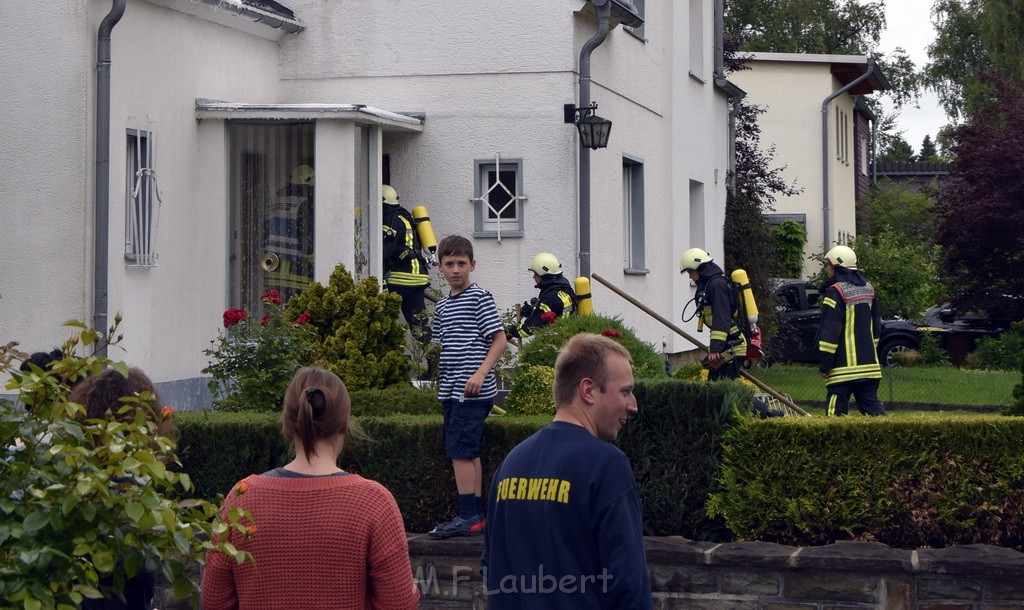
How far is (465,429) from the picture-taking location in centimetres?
743

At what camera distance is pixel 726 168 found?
21.4m

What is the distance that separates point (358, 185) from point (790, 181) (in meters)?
25.5

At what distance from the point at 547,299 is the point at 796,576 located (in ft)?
17.4

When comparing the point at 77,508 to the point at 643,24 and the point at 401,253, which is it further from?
the point at 643,24

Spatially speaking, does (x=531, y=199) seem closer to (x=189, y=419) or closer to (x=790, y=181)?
(x=189, y=419)

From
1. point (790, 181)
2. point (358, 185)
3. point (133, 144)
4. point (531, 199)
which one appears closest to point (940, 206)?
point (790, 181)

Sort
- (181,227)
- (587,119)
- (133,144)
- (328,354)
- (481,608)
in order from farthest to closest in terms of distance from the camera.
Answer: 1. (587,119)
2. (181,227)
3. (133,144)
4. (328,354)
5. (481,608)

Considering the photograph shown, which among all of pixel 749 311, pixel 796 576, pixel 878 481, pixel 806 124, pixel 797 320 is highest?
pixel 806 124

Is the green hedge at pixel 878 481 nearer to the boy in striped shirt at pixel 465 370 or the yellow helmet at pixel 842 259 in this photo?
the boy in striped shirt at pixel 465 370

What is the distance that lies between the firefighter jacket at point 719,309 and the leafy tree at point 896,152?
53.1m

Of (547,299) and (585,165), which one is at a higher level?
(585,165)

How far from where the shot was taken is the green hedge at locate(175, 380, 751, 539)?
753 cm

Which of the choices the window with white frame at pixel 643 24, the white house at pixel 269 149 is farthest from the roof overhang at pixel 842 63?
the white house at pixel 269 149

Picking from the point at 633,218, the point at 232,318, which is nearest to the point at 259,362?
the point at 232,318
